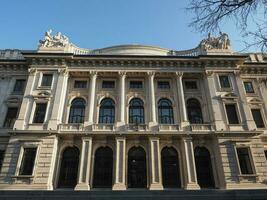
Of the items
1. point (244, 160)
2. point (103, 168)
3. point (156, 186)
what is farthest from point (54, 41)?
point (244, 160)

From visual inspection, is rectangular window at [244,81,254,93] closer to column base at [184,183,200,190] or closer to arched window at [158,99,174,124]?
arched window at [158,99,174,124]

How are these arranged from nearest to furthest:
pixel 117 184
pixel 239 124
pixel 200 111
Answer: pixel 117 184 → pixel 239 124 → pixel 200 111

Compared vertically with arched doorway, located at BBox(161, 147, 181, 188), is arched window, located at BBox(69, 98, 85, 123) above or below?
above

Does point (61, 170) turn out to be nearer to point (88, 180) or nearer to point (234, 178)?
point (88, 180)

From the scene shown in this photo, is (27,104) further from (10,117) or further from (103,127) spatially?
(103,127)

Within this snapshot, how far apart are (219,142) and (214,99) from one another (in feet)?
14.7

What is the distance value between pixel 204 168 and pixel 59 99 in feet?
48.1

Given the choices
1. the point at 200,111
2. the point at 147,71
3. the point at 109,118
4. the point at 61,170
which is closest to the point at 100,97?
the point at 109,118

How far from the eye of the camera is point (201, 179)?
2102 centimetres

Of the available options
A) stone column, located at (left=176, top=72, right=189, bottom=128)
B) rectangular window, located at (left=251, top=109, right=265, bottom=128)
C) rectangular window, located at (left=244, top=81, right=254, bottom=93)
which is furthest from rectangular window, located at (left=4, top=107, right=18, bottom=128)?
rectangular window, located at (left=244, top=81, right=254, bottom=93)

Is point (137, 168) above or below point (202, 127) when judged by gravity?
below

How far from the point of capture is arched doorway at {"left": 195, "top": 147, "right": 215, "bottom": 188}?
822 inches

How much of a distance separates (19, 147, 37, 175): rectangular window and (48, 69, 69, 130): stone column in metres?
2.47

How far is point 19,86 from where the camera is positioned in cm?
2606
